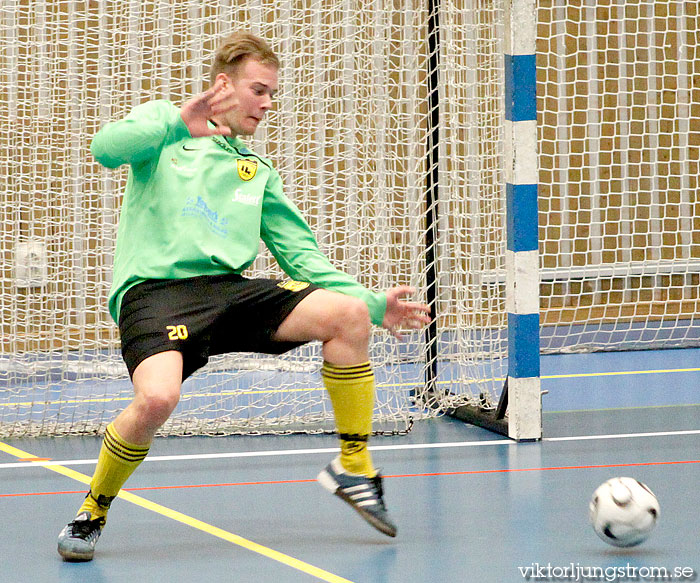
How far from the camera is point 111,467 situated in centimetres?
263

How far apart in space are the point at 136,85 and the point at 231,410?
4.66ft

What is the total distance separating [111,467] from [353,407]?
60 cm

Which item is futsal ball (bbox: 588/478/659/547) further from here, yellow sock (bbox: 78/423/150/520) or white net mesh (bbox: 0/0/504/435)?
white net mesh (bbox: 0/0/504/435)

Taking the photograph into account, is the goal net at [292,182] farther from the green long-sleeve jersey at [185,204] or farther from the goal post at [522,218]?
the green long-sleeve jersey at [185,204]

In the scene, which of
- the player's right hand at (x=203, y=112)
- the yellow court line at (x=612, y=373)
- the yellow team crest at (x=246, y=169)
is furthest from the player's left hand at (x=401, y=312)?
the yellow court line at (x=612, y=373)

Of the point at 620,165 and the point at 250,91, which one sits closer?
the point at 250,91

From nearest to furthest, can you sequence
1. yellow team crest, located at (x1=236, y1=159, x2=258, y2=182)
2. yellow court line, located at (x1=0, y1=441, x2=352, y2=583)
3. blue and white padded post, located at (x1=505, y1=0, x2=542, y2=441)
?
yellow court line, located at (x1=0, y1=441, x2=352, y2=583) → yellow team crest, located at (x1=236, y1=159, x2=258, y2=182) → blue and white padded post, located at (x1=505, y1=0, x2=542, y2=441)

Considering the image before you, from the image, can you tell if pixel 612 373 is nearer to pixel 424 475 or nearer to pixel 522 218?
pixel 522 218

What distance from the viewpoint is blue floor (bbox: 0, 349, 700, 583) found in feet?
8.36

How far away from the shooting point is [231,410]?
14.7 feet

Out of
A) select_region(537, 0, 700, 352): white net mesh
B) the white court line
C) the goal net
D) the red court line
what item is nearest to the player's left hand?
the red court line

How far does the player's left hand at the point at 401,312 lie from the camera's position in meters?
2.75

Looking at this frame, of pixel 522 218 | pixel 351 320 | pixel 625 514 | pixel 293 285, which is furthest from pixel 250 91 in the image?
pixel 522 218

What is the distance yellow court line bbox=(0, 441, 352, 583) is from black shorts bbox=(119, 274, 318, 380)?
1.47ft
